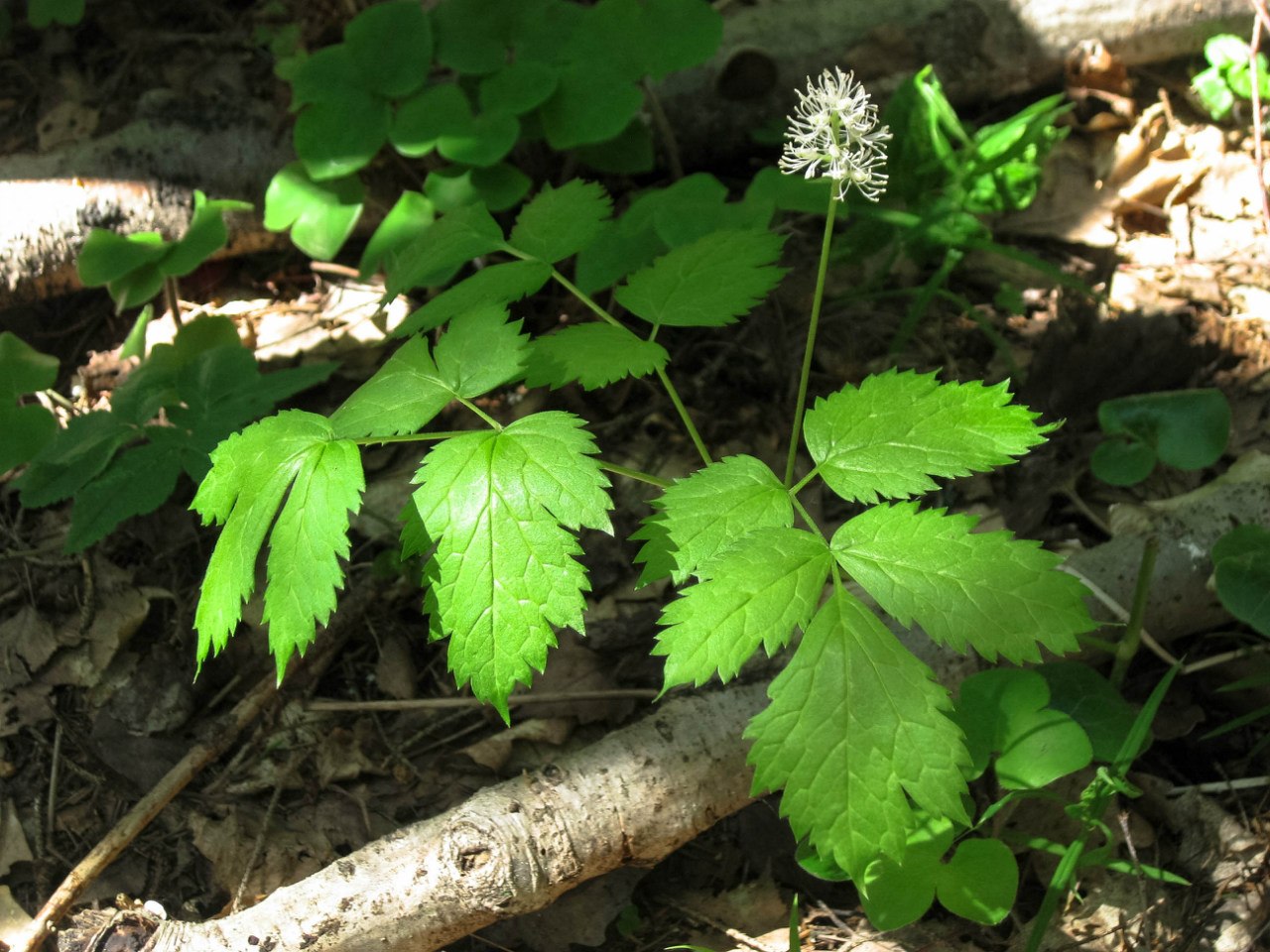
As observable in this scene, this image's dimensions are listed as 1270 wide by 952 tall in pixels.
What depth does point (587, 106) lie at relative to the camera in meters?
2.31

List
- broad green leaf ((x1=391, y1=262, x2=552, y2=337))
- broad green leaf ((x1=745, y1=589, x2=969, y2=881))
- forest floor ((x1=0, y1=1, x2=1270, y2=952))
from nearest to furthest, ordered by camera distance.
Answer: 1. broad green leaf ((x1=745, y1=589, x2=969, y2=881))
2. broad green leaf ((x1=391, y1=262, x2=552, y2=337))
3. forest floor ((x1=0, y1=1, x2=1270, y2=952))

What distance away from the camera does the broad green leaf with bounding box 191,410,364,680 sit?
121 cm

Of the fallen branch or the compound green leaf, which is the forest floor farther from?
the compound green leaf

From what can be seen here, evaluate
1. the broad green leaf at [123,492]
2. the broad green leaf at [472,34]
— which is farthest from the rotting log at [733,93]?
the broad green leaf at [123,492]

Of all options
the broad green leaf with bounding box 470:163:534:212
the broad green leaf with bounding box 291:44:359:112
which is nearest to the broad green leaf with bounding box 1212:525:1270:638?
the broad green leaf with bounding box 470:163:534:212

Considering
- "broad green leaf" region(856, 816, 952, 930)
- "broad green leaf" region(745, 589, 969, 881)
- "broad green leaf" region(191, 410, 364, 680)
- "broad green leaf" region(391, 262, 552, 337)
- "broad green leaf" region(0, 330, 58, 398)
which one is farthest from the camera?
"broad green leaf" region(0, 330, 58, 398)

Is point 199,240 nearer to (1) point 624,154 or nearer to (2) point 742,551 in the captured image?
(1) point 624,154

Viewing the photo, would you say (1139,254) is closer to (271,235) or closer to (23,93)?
(271,235)

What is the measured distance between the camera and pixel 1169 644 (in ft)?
6.18

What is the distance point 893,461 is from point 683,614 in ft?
1.15

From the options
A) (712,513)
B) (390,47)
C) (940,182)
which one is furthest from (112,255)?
(940,182)

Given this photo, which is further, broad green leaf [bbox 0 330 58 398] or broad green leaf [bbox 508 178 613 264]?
broad green leaf [bbox 0 330 58 398]

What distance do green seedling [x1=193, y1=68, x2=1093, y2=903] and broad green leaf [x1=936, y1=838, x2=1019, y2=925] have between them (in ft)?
1.20

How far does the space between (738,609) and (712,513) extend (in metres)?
0.15
